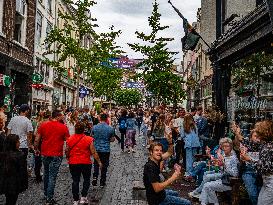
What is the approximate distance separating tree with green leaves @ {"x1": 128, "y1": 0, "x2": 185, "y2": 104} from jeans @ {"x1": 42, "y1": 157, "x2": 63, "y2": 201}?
15987 millimetres

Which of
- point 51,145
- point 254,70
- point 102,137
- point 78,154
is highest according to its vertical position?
point 254,70

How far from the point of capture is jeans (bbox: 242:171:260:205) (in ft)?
21.6

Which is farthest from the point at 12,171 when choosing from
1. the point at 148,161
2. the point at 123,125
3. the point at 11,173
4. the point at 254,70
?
the point at 123,125

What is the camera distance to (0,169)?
6266 millimetres

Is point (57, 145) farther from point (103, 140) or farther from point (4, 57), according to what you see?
point (4, 57)

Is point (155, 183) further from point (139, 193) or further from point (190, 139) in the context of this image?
point (190, 139)

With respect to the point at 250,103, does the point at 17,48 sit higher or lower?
higher

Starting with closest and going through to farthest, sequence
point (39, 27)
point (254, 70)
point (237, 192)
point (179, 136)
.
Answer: point (237, 192) → point (254, 70) → point (179, 136) → point (39, 27)

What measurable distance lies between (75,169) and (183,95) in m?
18.0

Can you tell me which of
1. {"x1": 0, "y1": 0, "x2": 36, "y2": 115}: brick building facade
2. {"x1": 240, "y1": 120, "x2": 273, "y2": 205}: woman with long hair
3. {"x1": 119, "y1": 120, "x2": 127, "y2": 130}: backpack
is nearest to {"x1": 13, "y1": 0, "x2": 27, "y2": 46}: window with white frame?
Answer: {"x1": 0, "y1": 0, "x2": 36, "y2": 115}: brick building facade

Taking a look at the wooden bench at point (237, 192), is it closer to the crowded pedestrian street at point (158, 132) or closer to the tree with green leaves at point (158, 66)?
the crowded pedestrian street at point (158, 132)

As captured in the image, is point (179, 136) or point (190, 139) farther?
point (179, 136)

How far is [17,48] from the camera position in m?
21.8

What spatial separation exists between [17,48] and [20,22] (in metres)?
1.84
